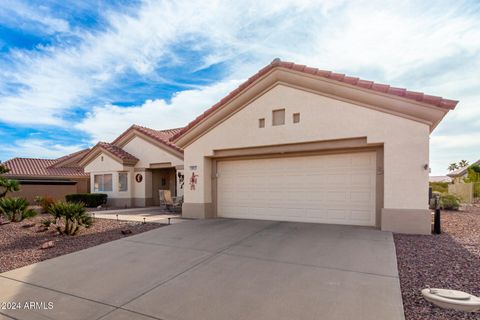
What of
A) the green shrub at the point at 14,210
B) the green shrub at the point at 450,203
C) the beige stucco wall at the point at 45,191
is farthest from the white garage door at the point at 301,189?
the beige stucco wall at the point at 45,191

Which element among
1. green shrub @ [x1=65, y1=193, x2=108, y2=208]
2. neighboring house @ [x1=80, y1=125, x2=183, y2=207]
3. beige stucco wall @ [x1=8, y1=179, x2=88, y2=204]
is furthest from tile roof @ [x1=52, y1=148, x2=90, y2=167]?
green shrub @ [x1=65, y1=193, x2=108, y2=208]

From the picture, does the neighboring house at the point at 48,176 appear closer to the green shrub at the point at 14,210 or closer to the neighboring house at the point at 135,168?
the neighboring house at the point at 135,168

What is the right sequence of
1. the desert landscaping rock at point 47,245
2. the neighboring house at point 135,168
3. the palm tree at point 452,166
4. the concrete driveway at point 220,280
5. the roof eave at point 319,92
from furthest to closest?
1. the palm tree at point 452,166
2. the neighboring house at point 135,168
3. the roof eave at point 319,92
4. the desert landscaping rock at point 47,245
5. the concrete driveway at point 220,280

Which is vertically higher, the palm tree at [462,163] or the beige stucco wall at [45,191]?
the palm tree at [462,163]

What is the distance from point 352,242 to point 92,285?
19.6ft

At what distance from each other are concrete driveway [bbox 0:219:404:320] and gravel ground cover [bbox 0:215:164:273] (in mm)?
664

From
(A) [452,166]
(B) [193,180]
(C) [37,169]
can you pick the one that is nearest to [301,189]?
(B) [193,180]

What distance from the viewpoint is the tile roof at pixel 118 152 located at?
18.5 metres

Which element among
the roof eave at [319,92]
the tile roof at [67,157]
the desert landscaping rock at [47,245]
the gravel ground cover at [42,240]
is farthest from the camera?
the tile roof at [67,157]

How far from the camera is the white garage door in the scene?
29.9 feet

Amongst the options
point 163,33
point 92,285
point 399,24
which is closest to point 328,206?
point 399,24

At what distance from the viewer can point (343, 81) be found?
8820 mm

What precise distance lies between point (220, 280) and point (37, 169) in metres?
27.4

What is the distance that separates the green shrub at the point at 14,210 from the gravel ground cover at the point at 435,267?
12.3 m
